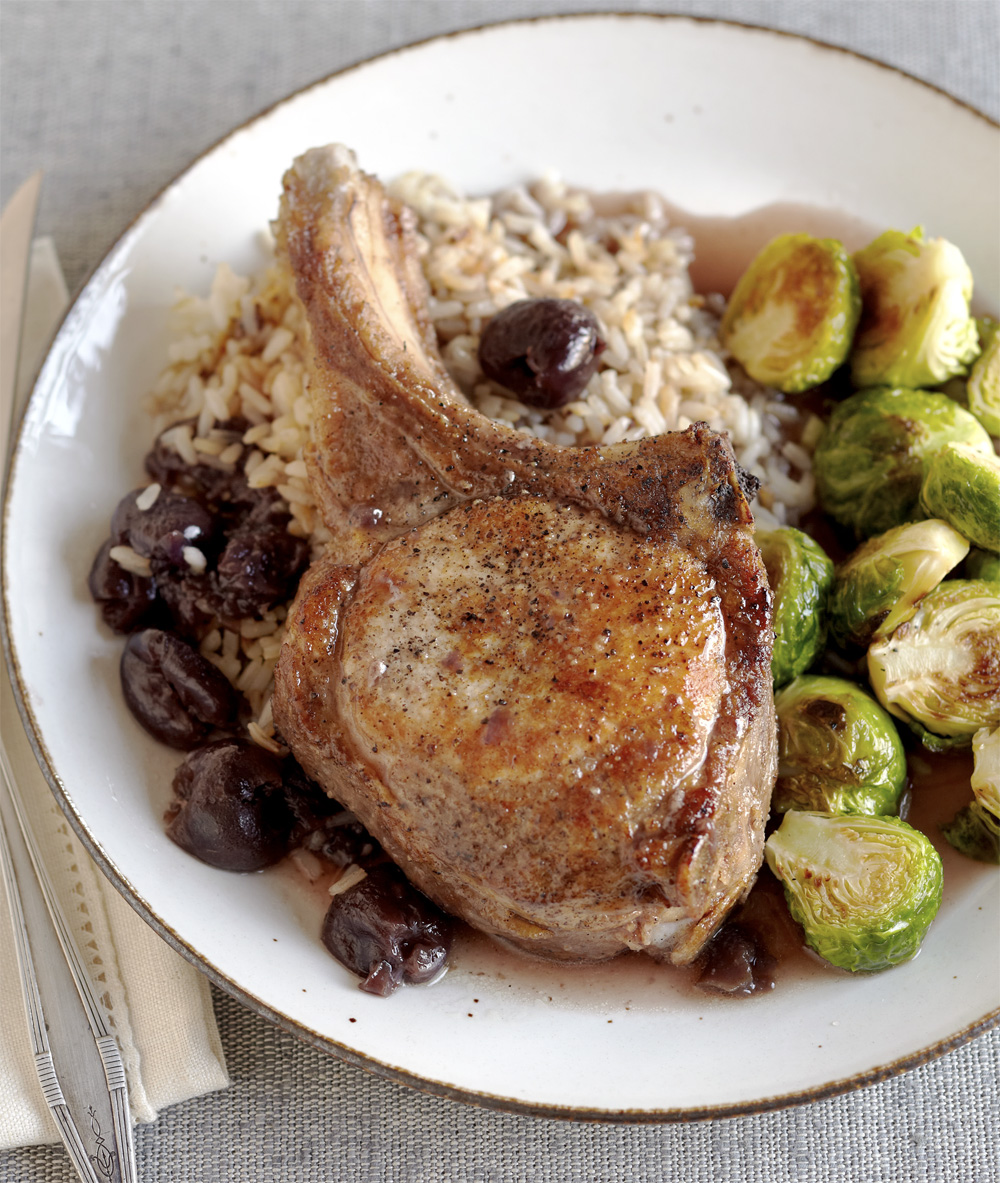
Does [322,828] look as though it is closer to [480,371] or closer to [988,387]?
[480,371]

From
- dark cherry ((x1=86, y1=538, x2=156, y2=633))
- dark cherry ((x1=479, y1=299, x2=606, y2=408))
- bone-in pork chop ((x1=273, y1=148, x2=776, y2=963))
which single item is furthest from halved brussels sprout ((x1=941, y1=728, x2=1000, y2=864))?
dark cherry ((x1=86, y1=538, x2=156, y2=633))

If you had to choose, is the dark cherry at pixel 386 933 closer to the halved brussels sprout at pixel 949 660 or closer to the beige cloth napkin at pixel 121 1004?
the beige cloth napkin at pixel 121 1004

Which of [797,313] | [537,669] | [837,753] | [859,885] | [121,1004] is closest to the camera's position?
[537,669]

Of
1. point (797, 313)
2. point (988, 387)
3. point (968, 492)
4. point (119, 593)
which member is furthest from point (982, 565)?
point (119, 593)

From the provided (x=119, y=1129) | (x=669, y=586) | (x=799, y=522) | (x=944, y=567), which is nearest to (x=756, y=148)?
(x=799, y=522)

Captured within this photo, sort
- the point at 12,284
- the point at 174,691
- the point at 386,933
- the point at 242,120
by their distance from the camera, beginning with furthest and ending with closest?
1. the point at 242,120
2. the point at 12,284
3. the point at 174,691
4. the point at 386,933

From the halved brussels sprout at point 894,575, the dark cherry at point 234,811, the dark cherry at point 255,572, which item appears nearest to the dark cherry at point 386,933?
the dark cherry at point 234,811
